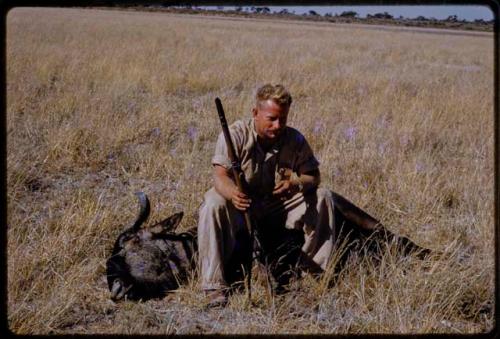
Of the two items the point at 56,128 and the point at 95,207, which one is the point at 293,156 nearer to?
the point at 95,207

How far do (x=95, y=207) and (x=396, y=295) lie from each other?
2.31m

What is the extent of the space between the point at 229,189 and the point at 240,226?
1.46 feet

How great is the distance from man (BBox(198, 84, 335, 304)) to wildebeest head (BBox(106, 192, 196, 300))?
0.68ft

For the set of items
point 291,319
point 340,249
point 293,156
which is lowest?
point 291,319

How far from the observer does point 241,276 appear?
3.26 metres

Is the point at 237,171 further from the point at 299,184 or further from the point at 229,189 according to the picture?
the point at 299,184

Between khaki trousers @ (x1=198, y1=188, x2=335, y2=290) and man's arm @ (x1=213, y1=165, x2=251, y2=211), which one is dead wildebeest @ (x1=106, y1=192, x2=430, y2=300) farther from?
man's arm @ (x1=213, y1=165, x2=251, y2=211)

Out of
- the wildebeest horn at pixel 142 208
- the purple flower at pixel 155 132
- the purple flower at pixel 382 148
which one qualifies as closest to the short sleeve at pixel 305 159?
the wildebeest horn at pixel 142 208

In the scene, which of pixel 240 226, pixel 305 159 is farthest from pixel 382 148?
pixel 240 226

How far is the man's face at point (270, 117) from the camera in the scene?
9.62 ft

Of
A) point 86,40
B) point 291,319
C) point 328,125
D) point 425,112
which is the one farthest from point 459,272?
point 86,40

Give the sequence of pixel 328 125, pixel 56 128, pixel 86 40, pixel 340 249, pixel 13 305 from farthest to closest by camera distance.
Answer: pixel 86 40 < pixel 328 125 < pixel 56 128 < pixel 340 249 < pixel 13 305

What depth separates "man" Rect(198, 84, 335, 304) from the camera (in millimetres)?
2973

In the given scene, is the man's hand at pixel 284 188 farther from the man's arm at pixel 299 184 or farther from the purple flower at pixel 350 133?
the purple flower at pixel 350 133
